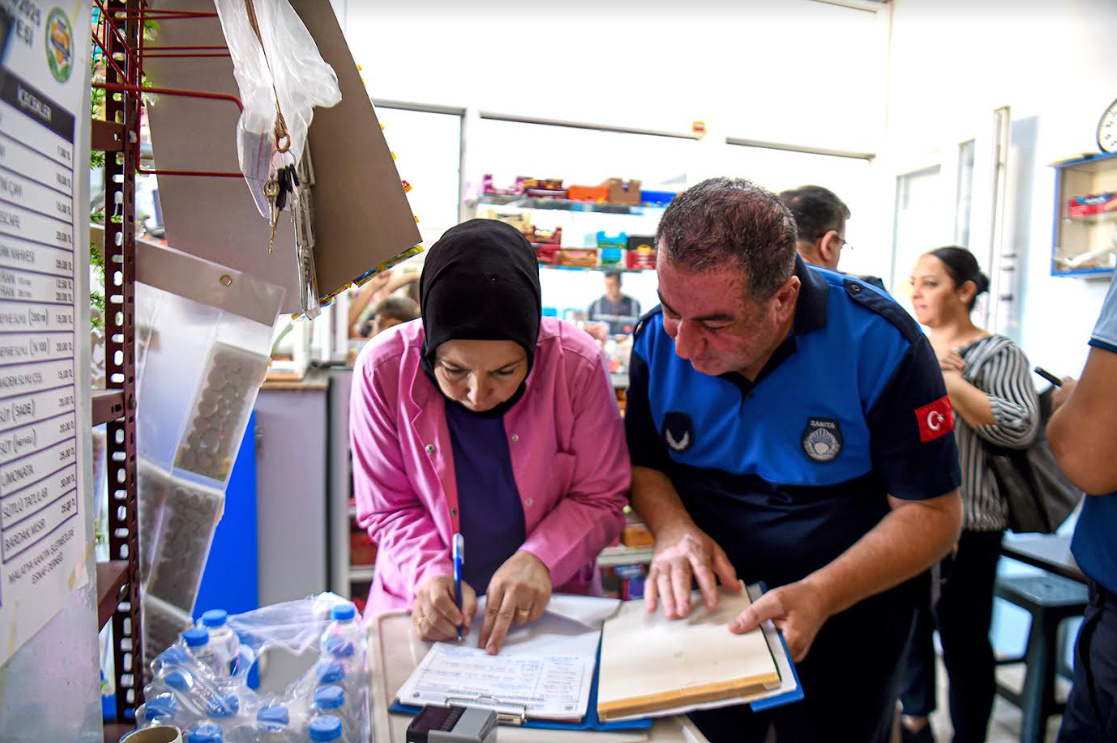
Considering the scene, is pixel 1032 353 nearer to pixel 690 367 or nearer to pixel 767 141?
pixel 767 141

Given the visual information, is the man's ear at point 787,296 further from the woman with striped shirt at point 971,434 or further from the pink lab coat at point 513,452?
the woman with striped shirt at point 971,434

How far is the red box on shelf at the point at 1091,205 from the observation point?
10.1 ft

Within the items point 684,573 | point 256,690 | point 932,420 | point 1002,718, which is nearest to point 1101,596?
point 932,420

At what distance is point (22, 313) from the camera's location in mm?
542

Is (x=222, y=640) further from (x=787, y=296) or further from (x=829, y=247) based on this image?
(x=829, y=247)

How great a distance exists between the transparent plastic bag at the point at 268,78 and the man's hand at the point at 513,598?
0.70 meters

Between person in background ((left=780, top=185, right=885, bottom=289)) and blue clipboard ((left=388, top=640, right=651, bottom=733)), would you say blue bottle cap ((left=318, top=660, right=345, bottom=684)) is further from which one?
person in background ((left=780, top=185, right=885, bottom=289))

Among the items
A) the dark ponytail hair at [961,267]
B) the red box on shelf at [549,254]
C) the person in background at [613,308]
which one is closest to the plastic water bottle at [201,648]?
the dark ponytail hair at [961,267]

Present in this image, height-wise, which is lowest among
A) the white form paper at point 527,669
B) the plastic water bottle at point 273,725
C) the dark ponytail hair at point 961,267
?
the white form paper at point 527,669

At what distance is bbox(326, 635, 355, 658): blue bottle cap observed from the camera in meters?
1.00

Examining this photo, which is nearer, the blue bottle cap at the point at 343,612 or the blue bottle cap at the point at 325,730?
the blue bottle cap at the point at 325,730

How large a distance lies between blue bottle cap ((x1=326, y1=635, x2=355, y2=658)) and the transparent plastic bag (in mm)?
596

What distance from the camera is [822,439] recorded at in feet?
4.37

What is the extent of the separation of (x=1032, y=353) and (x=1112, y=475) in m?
2.87
